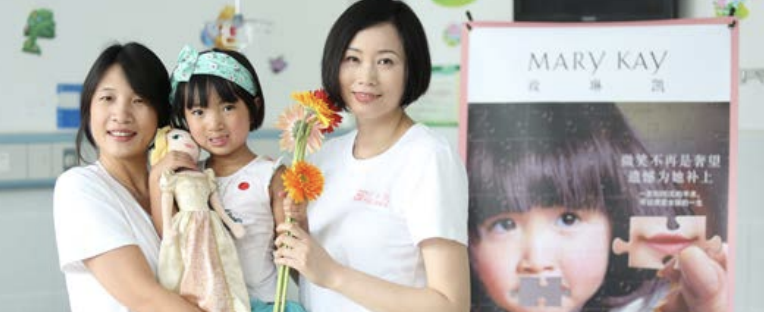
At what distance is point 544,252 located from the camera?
3115 mm

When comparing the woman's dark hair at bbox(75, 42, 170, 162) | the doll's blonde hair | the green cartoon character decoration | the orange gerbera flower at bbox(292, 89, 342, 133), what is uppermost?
the green cartoon character decoration

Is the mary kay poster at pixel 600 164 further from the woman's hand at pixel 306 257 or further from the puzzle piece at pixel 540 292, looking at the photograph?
the woman's hand at pixel 306 257

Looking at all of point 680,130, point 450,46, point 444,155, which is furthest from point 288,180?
point 450,46

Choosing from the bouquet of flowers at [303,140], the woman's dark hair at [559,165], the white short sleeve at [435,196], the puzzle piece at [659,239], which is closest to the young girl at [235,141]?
the bouquet of flowers at [303,140]

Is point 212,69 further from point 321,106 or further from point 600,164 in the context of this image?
point 600,164

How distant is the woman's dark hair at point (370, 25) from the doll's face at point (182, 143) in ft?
0.84

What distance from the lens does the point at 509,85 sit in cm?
312

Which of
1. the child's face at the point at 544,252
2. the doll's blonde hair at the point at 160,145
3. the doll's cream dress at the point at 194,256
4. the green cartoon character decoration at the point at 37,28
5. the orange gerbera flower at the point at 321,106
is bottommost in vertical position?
the child's face at the point at 544,252

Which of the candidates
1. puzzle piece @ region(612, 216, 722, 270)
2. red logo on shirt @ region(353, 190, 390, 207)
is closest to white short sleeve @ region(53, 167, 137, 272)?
red logo on shirt @ region(353, 190, 390, 207)

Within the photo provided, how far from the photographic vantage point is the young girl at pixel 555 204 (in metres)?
3.08

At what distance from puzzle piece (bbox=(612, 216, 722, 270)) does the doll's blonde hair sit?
5.60ft

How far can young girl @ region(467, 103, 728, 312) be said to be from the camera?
10.1ft

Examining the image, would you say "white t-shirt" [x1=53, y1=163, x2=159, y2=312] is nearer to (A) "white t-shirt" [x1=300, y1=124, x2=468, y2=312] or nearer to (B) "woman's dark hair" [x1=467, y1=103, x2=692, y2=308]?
(A) "white t-shirt" [x1=300, y1=124, x2=468, y2=312]

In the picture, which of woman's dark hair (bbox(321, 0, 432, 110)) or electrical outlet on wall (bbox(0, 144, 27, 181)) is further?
electrical outlet on wall (bbox(0, 144, 27, 181))
